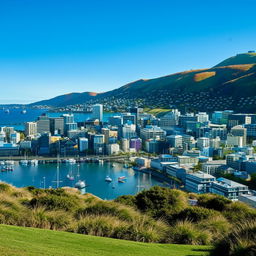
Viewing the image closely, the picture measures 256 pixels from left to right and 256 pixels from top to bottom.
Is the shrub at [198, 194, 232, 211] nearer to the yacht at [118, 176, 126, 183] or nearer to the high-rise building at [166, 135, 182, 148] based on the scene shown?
the yacht at [118, 176, 126, 183]

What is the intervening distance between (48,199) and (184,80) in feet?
180

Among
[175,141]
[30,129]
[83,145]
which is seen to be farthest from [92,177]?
[30,129]

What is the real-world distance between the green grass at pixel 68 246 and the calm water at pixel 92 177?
9.73 metres

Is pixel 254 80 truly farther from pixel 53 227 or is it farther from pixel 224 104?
pixel 53 227

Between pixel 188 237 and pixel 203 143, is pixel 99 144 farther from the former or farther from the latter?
pixel 188 237

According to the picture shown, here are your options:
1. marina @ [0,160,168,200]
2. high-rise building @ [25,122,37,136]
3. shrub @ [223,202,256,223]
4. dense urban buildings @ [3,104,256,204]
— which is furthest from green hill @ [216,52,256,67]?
shrub @ [223,202,256,223]

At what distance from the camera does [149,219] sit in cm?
303

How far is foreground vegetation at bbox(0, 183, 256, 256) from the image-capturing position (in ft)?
7.87

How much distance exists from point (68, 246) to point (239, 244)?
0.89 metres

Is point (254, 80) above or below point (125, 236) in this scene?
above

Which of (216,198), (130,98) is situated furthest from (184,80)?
(216,198)

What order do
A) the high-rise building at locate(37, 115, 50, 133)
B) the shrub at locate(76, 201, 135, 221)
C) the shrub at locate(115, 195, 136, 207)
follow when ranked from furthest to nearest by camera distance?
1. the high-rise building at locate(37, 115, 50, 133)
2. the shrub at locate(115, 195, 136, 207)
3. the shrub at locate(76, 201, 135, 221)

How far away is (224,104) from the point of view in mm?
41031

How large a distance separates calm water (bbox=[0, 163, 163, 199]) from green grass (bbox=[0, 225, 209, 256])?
973 cm
